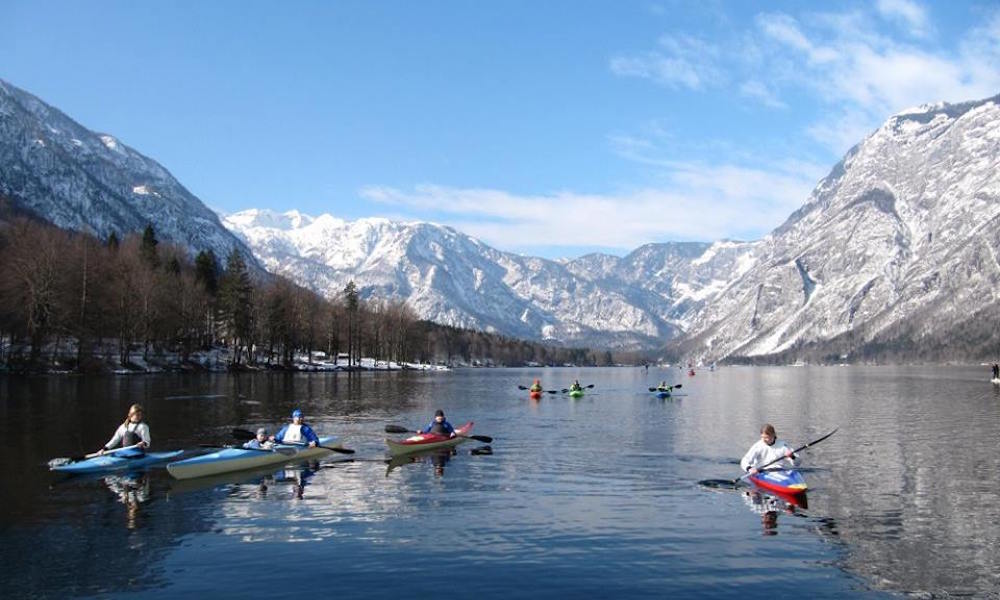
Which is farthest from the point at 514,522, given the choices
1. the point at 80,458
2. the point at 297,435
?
the point at 80,458

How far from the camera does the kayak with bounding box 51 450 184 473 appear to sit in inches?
1334

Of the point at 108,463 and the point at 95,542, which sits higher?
the point at 108,463

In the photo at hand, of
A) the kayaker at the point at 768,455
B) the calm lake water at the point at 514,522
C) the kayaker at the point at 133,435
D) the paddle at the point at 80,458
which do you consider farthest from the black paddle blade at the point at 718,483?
the paddle at the point at 80,458

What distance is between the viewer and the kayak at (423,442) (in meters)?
43.4

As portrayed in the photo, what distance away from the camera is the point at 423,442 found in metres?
45.4

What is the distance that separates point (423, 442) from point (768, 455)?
66.1 feet

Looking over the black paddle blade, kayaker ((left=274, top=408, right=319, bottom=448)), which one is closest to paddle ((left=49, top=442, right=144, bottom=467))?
kayaker ((left=274, top=408, right=319, bottom=448))

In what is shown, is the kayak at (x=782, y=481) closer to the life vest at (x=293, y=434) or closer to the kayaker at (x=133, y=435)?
the life vest at (x=293, y=434)

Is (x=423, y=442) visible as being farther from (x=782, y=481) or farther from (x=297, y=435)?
(x=782, y=481)

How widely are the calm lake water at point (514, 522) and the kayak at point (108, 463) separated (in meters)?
0.56

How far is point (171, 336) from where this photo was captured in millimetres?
140375

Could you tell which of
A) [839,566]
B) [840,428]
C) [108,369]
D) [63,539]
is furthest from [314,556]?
[108,369]

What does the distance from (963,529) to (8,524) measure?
32.2 m

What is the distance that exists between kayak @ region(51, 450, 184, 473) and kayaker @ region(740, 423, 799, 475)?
28569 mm
